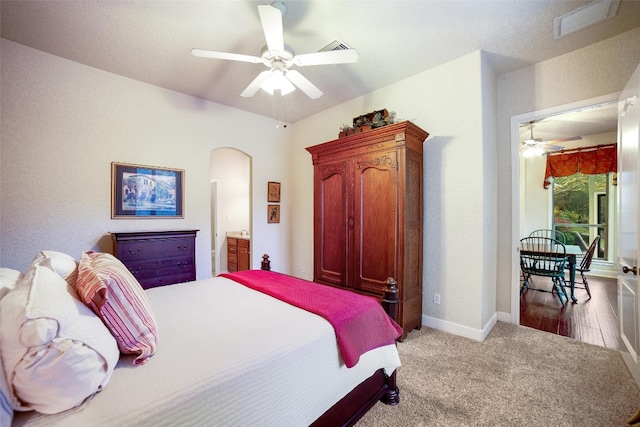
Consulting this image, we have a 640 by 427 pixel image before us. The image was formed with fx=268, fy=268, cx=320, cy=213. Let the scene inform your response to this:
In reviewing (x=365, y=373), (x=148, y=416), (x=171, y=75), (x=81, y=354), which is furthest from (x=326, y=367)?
(x=171, y=75)

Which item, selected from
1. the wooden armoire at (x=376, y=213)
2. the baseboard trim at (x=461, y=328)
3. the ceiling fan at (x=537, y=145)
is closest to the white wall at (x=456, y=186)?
the baseboard trim at (x=461, y=328)

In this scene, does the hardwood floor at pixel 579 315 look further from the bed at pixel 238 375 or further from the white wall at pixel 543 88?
the bed at pixel 238 375

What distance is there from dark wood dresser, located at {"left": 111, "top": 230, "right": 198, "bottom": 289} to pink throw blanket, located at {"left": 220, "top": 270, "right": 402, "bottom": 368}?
163cm

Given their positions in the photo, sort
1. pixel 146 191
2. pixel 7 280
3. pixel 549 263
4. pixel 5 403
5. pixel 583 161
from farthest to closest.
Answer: pixel 583 161 → pixel 549 263 → pixel 146 191 → pixel 7 280 → pixel 5 403

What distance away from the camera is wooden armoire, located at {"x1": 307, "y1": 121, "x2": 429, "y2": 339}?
2.63 meters

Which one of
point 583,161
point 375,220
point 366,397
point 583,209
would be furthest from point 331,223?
point 583,209

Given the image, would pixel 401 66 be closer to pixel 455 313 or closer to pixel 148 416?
pixel 455 313

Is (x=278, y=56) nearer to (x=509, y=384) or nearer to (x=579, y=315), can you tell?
(x=509, y=384)

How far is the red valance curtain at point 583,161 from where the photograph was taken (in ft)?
16.1

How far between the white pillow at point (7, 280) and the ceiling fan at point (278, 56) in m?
1.70

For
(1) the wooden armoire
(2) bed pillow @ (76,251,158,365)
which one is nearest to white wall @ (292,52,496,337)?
(1) the wooden armoire

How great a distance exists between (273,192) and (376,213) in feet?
7.18

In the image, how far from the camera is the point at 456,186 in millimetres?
2779

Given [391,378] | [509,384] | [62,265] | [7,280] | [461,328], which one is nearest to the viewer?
[7,280]
